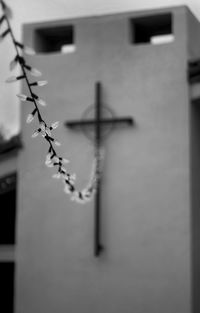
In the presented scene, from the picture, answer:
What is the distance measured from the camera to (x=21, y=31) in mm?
8562

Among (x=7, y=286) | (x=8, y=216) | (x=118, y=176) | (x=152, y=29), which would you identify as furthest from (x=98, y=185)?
(x=152, y=29)

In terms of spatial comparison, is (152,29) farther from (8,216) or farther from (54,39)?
(8,216)

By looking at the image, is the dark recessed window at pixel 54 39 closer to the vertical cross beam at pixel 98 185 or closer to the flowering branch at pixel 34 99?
the vertical cross beam at pixel 98 185

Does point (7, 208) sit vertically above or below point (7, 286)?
above

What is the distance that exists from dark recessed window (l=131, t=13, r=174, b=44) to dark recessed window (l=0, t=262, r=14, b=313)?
3544mm

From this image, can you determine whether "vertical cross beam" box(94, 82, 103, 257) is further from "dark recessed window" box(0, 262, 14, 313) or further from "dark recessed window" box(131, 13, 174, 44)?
"dark recessed window" box(0, 262, 14, 313)

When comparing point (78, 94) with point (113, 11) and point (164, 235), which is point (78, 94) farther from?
point (164, 235)

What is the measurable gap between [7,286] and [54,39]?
354 cm

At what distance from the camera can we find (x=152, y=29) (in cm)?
833

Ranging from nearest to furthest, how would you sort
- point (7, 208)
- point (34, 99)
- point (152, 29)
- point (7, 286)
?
point (34, 99), point (152, 29), point (7, 286), point (7, 208)

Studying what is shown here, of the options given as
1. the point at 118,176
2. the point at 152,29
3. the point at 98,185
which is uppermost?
the point at 152,29

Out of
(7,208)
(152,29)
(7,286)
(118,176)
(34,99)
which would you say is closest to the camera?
(34,99)

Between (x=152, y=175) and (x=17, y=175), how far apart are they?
1.93 metres

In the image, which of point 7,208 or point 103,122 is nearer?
point 103,122
